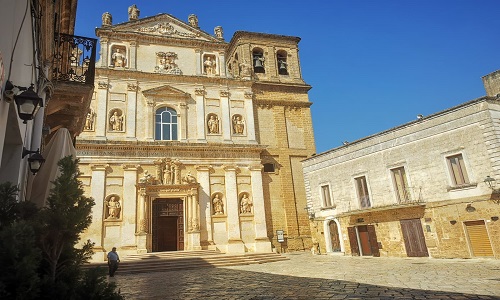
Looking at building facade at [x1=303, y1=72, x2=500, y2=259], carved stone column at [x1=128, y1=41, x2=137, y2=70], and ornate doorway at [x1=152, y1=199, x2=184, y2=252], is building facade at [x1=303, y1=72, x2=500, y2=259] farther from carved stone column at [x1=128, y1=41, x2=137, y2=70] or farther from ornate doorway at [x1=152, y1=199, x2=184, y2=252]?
carved stone column at [x1=128, y1=41, x2=137, y2=70]

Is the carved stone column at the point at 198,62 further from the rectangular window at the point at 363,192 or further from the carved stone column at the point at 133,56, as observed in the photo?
the rectangular window at the point at 363,192

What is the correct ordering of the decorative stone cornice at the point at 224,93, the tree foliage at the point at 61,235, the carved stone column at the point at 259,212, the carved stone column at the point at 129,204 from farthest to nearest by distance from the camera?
the decorative stone cornice at the point at 224,93 → the carved stone column at the point at 259,212 → the carved stone column at the point at 129,204 → the tree foliage at the point at 61,235

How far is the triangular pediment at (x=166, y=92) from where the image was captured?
71.3ft

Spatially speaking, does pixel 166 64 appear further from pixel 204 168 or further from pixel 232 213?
pixel 232 213

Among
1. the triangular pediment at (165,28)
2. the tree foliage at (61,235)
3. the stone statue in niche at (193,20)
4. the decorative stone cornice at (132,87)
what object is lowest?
the tree foliage at (61,235)

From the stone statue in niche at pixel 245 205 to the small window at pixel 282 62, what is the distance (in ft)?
34.3

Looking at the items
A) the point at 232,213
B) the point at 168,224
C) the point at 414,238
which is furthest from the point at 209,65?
the point at 414,238

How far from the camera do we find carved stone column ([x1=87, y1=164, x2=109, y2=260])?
18.1 meters

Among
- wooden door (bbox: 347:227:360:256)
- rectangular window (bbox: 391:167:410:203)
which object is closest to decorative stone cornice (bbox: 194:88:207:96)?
wooden door (bbox: 347:227:360:256)

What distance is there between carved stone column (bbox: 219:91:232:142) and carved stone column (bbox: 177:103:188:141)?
244 centimetres

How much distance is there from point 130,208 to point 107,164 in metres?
2.87

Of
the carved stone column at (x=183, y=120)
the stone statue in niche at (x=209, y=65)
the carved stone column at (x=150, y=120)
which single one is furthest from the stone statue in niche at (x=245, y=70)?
the carved stone column at (x=150, y=120)

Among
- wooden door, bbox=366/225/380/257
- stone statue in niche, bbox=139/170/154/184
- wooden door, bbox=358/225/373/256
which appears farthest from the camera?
stone statue in niche, bbox=139/170/154/184

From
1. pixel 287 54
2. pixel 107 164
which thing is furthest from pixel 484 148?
pixel 107 164
